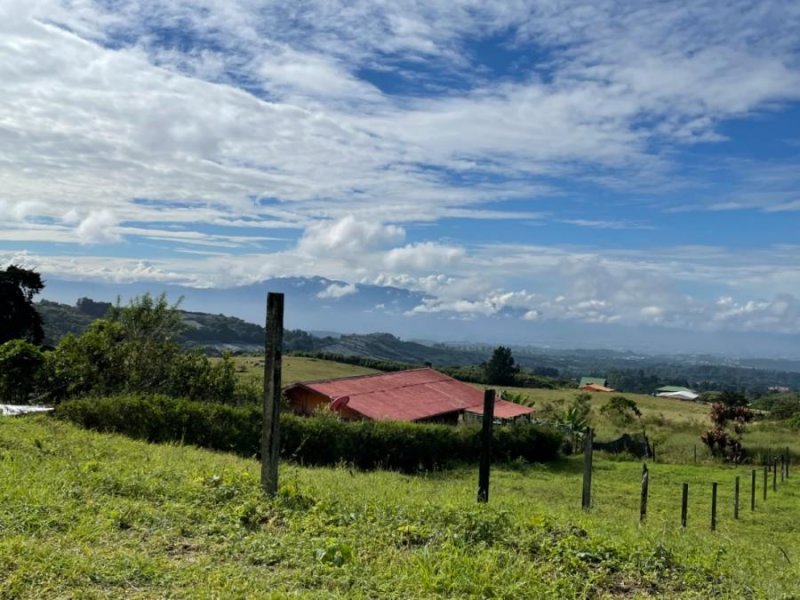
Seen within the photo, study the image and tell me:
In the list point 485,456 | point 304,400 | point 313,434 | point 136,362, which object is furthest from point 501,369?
point 485,456

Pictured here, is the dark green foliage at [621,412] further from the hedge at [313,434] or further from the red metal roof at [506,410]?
the hedge at [313,434]

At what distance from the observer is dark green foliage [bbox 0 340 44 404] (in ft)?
66.1

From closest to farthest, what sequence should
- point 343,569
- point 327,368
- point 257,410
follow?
1. point 343,569
2. point 257,410
3. point 327,368

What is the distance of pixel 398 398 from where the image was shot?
32000mm

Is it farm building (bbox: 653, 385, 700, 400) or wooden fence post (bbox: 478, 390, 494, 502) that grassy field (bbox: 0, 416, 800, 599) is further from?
farm building (bbox: 653, 385, 700, 400)

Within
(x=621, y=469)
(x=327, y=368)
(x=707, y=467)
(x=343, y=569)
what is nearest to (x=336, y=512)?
(x=343, y=569)

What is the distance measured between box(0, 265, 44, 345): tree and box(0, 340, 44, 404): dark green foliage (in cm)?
1533

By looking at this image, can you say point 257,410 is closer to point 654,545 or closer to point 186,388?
point 186,388

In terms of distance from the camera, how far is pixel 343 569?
4859 mm

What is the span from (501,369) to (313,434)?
66285 millimetres

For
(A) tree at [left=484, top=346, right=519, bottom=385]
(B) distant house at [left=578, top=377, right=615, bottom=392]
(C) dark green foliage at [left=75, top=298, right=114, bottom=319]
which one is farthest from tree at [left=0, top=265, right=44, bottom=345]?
(C) dark green foliage at [left=75, top=298, right=114, bottom=319]

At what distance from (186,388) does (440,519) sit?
17541 mm

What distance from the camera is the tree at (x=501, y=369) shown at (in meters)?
81.9

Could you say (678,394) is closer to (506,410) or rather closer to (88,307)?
(506,410)
